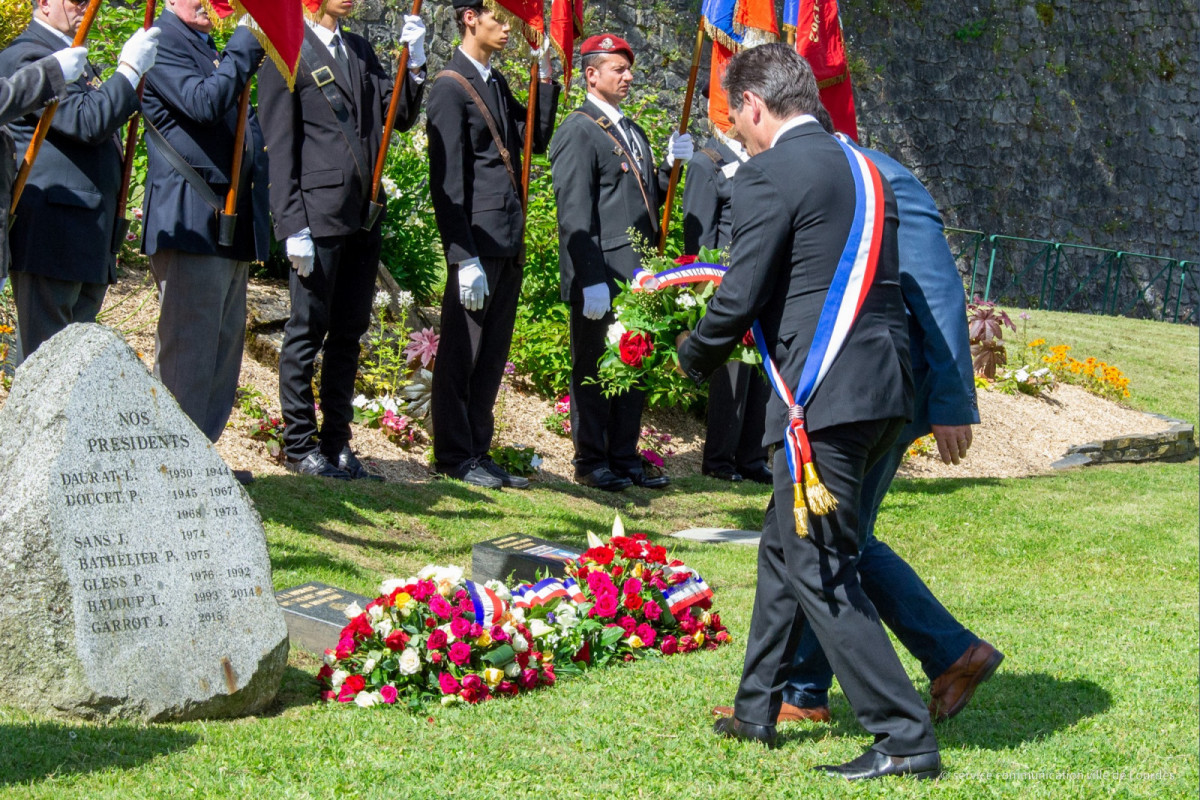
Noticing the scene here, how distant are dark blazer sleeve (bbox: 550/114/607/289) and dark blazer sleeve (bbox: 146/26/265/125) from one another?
7.36ft

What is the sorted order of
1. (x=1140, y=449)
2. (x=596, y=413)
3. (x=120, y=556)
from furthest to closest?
(x=1140, y=449) < (x=596, y=413) < (x=120, y=556)

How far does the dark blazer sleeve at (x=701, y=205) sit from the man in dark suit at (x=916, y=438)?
3.92 meters

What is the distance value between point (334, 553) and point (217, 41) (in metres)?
4.99

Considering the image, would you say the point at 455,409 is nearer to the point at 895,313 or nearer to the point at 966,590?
the point at 966,590

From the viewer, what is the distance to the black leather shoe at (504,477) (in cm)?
724

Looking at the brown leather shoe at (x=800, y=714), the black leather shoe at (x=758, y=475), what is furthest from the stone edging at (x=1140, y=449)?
the brown leather shoe at (x=800, y=714)

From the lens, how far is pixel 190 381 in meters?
5.71

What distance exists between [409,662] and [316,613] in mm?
575

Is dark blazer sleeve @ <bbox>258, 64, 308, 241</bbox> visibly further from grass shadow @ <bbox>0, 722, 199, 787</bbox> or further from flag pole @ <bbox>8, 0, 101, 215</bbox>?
grass shadow @ <bbox>0, 722, 199, 787</bbox>

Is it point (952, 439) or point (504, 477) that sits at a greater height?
point (952, 439)

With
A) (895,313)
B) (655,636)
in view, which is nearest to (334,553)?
(655,636)

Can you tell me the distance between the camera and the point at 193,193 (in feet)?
18.5

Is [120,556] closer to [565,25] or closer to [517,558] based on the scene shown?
[517,558]

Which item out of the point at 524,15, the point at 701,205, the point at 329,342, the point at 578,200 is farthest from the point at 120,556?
the point at 701,205
